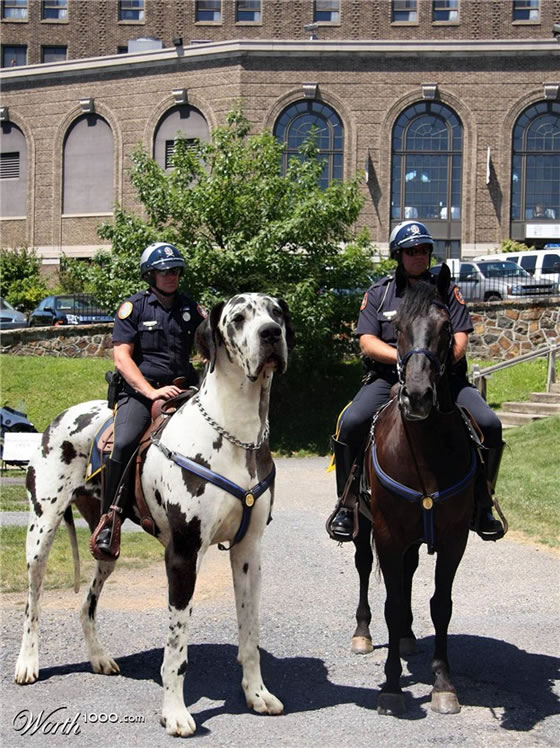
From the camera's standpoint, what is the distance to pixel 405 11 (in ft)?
213

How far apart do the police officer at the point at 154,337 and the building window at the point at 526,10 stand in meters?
63.8

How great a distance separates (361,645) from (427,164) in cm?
5087

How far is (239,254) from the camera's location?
88.6 feet

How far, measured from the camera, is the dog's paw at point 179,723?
5887 millimetres

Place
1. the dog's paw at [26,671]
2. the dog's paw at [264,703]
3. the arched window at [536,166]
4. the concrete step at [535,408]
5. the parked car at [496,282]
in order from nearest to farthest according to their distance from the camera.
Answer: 1. the dog's paw at [264,703]
2. the dog's paw at [26,671]
3. the concrete step at [535,408]
4. the parked car at [496,282]
5. the arched window at [536,166]

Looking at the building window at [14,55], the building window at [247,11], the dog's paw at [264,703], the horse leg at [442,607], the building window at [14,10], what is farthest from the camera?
the building window at [14,55]

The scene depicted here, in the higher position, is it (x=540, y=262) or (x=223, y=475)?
(x=540, y=262)

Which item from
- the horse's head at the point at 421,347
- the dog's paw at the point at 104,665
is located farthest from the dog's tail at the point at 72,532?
the horse's head at the point at 421,347

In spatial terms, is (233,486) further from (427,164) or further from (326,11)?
(326,11)

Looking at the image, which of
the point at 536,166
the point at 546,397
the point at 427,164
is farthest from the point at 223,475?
the point at 536,166

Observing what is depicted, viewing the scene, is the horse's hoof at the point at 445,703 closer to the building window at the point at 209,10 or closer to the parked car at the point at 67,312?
the parked car at the point at 67,312

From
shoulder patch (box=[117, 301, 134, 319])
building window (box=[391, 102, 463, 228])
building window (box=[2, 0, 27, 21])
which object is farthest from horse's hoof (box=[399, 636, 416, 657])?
building window (box=[2, 0, 27, 21])

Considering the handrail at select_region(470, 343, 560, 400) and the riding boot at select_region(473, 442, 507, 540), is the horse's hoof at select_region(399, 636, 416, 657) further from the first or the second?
the handrail at select_region(470, 343, 560, 400)

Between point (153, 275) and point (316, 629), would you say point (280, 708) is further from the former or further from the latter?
point (153, 275)
